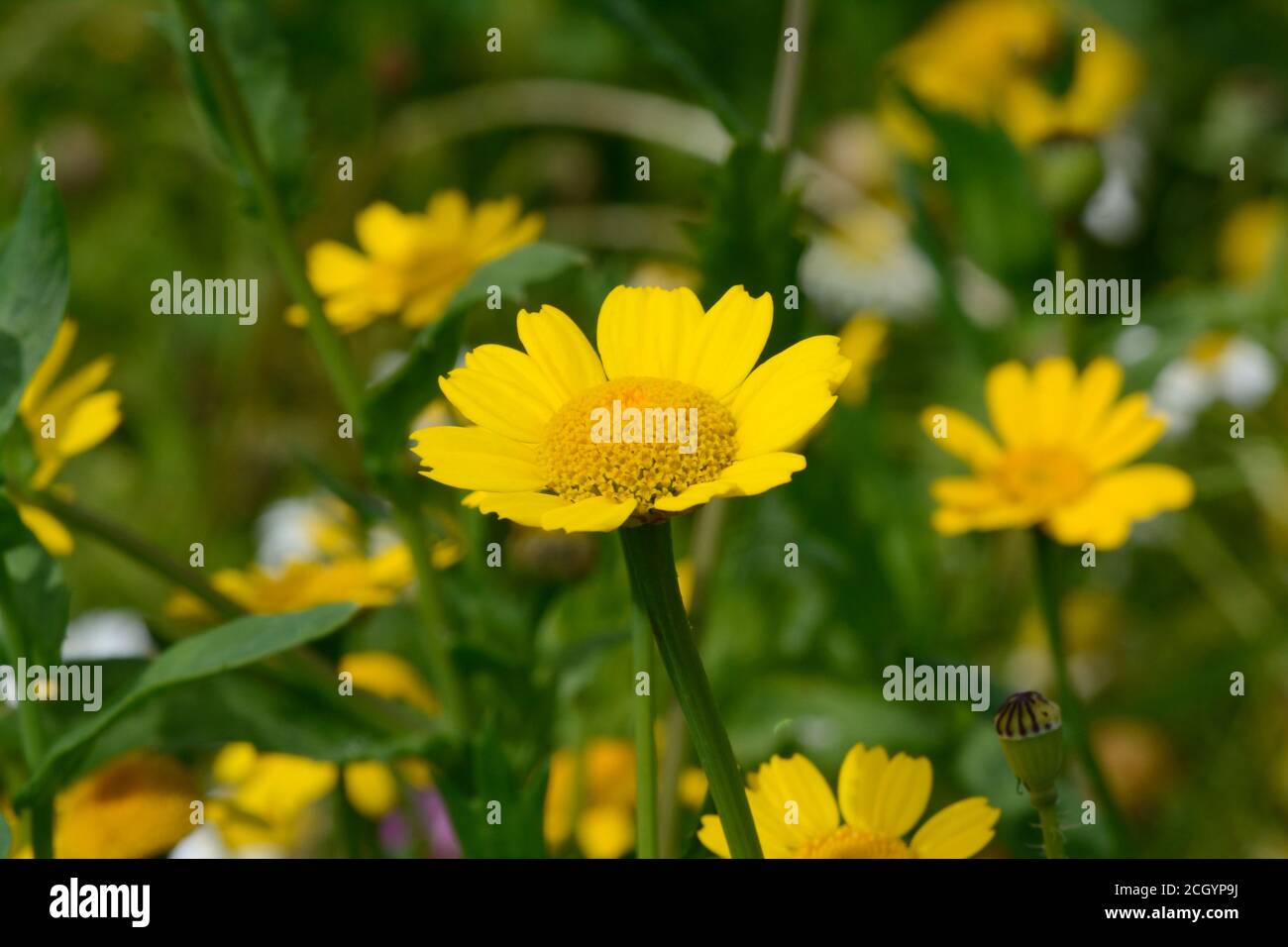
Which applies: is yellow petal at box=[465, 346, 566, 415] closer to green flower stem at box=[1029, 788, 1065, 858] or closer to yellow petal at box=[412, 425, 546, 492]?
yellow petal at box=[412, 425, 546, 492]

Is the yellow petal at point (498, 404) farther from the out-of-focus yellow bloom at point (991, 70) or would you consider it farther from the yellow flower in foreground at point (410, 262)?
the out-of-focus yellow bloom at point (991, 70)

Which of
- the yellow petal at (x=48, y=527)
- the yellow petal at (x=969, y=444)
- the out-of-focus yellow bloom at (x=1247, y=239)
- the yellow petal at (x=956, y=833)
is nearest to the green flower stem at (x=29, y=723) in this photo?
the yellow petal at (x=48, y=527)

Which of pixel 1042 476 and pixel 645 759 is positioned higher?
pixel 1042 476

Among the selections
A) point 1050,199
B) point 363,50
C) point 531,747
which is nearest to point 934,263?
point 1050,199

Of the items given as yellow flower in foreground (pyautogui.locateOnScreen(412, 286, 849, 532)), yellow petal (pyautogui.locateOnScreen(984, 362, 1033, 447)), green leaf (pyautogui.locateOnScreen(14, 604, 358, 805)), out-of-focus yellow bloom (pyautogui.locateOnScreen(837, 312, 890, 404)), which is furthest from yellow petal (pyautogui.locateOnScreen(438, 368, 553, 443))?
out-of-focus yellow bloom (pyautogui.locateOnScreen(837, 312, 890, 404))

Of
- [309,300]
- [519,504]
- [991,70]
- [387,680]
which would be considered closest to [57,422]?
[309,300]

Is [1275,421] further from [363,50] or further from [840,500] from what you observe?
[363,50]

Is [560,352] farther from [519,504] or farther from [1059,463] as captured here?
[1059,463]
